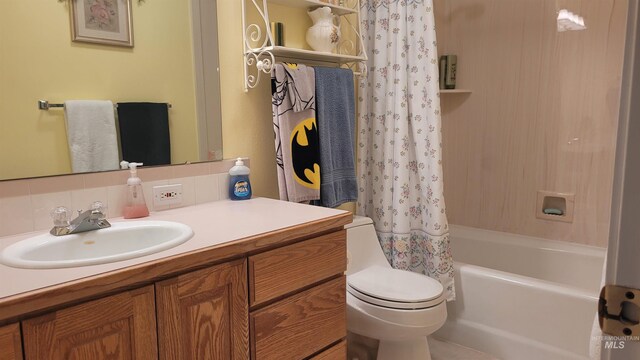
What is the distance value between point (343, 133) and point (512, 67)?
1.32 meters

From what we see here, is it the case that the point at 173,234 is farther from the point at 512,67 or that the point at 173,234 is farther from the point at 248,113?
the point at 512,67

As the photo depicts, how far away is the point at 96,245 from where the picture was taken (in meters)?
1.27

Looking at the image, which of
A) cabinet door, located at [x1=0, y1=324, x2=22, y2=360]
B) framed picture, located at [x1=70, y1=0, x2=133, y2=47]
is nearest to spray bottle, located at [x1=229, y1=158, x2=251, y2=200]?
framed picture, located at [x1=70, y1=0, x2=133, y2=47]

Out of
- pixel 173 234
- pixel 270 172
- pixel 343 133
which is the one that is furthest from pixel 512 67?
pixel 173 234

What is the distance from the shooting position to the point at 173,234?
132 cm

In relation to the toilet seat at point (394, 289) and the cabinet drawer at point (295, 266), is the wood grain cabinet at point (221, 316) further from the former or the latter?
the toilet seat at point (394, 289)

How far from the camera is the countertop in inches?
35.1

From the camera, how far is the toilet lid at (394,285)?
5.63 ft

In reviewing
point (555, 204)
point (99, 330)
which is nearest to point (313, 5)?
point (99, 330)

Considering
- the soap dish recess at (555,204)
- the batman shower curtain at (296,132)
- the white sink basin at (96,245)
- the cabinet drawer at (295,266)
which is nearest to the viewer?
the white sink basin at (96,245)

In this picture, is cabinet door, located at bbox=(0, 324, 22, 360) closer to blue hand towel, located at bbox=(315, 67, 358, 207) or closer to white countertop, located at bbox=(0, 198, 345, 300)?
white countertop, located at bbox=(0, 198, 345, 300)

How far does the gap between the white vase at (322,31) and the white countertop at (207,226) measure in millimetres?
761

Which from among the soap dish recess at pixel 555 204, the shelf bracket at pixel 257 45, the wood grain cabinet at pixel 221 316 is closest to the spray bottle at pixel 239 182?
the shelf bracket at pixel 257 45

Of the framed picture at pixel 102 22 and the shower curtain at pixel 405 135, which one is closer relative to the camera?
the framed picture at pixel 102 22
